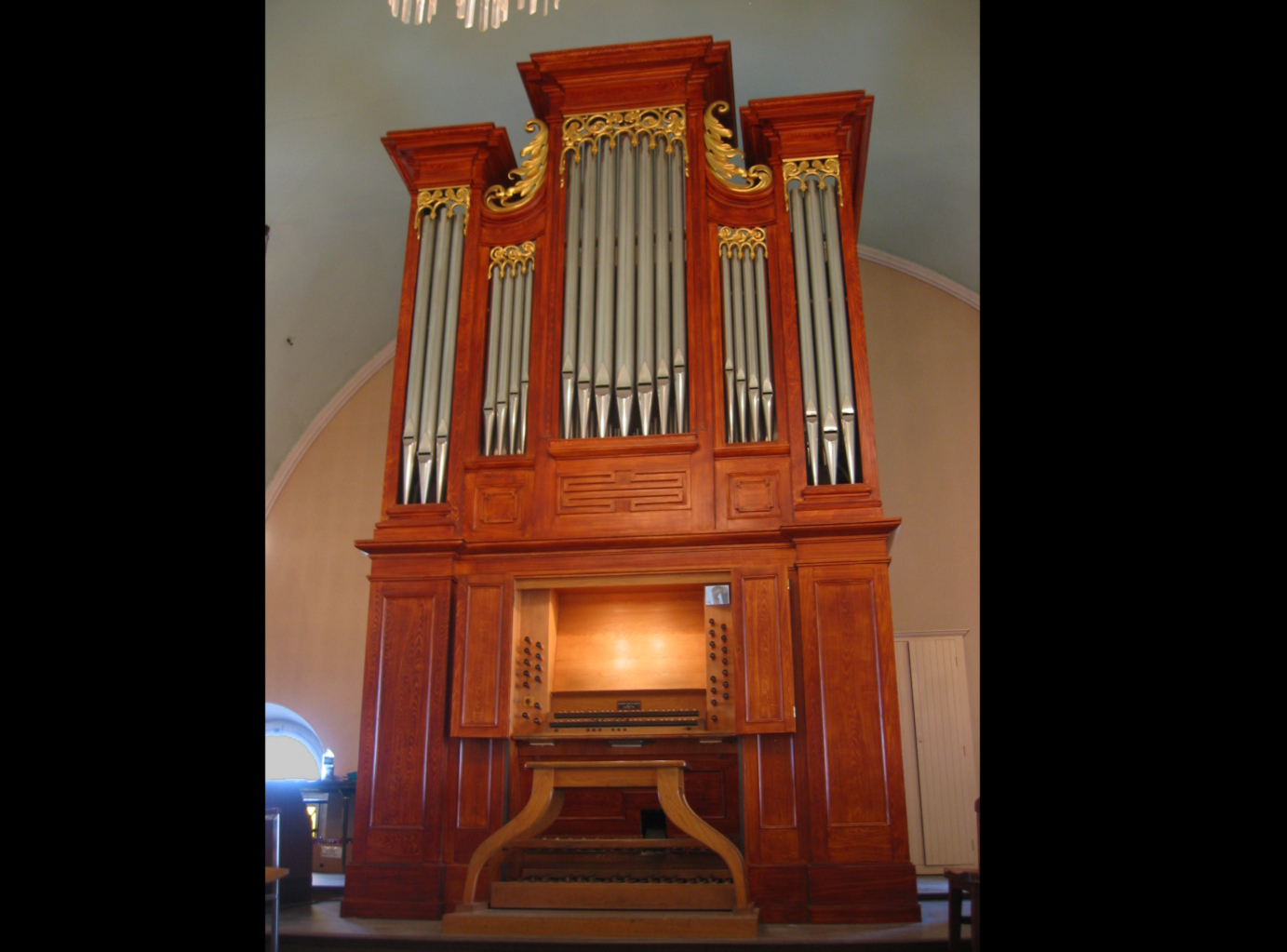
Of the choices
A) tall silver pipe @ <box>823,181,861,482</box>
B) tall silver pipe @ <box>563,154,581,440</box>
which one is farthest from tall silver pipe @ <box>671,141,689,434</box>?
tall silver pipe @ <box>823,181,861,482</box>

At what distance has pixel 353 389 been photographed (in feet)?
33.5

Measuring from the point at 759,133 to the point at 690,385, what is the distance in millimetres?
1854

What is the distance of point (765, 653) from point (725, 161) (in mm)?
3339

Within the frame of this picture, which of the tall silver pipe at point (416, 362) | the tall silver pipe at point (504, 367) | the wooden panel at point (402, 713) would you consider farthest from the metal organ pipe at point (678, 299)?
the wooden panel at point (402, 713)

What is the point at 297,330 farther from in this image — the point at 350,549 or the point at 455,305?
the point at 455,305

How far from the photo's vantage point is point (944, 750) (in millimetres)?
8133

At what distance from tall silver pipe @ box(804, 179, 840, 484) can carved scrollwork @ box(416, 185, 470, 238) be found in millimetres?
2283

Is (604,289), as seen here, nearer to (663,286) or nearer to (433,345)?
(663,286)

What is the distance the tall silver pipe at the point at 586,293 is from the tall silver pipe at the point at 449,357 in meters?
0.81

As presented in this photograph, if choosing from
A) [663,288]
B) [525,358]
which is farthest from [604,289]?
[525,358]

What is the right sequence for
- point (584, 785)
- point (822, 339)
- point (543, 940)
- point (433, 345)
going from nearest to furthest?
point (543, 940), point (584, 785), point (822, 339), point (433, 345)

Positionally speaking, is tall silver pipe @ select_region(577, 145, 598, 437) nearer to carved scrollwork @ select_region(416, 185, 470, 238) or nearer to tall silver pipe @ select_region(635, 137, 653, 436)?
tall silver pipe @ select_region(635, 137, 653, 436)

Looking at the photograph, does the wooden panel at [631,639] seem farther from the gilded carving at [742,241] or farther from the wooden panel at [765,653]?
the gilded carving at [742,241]
